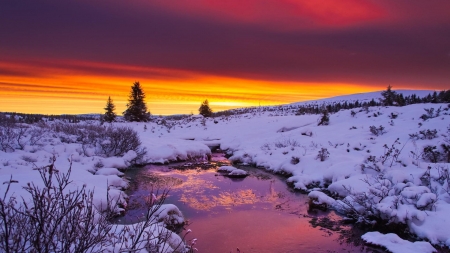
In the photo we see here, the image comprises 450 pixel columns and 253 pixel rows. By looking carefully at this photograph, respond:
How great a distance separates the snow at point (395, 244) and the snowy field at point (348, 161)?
0.06 feet

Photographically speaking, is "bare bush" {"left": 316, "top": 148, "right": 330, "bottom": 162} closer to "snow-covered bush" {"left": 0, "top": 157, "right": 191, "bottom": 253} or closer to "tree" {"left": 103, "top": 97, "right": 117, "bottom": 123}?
"snow-covered bush" {"left": 0, "top": 157, "right": 191, "bottom": 253}

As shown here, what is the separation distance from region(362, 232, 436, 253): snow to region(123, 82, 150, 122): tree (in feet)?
101

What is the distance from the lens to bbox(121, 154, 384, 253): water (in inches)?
247

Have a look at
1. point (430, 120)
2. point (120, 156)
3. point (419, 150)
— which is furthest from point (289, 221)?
point (430, 120)

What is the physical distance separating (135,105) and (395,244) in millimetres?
31724

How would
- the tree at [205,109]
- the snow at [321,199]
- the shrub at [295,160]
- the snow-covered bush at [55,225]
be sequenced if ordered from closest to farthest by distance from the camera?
the snow-covered bush at [55,225] → the snow at [321,199] → the shrub at [295,160] → the tree at [205,109]

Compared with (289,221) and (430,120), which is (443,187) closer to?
(289,221)

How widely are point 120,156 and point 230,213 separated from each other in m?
9.00

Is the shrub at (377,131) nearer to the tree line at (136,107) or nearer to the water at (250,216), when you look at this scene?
the water at (250,216)

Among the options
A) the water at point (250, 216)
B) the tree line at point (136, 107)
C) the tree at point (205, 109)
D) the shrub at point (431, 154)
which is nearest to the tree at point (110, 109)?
the tree line at point (136, 107)

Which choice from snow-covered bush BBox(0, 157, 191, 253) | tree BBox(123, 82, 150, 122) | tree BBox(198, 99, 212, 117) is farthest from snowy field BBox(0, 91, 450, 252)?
tree BBox(198, 99, 212, 117)

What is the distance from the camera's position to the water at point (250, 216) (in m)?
6.27

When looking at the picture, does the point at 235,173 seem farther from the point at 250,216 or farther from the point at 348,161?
the point at 250,216

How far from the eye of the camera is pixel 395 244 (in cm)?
607
